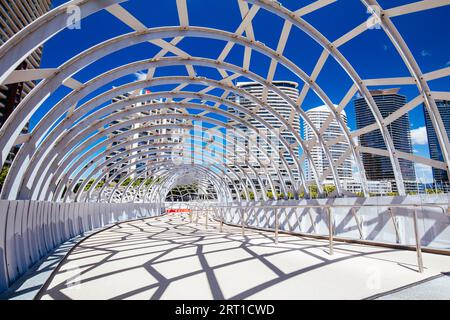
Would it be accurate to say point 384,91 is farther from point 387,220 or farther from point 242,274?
point 242,274

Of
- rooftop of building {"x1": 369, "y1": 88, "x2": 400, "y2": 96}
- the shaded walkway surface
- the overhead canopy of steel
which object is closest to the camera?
the shaded walkway surface

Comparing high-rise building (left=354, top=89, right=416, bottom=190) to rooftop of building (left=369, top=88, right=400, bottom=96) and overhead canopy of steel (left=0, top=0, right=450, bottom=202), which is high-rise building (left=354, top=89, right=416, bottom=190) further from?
overhead canopy of steel (left=0, top=0, right=450, bottom=202)

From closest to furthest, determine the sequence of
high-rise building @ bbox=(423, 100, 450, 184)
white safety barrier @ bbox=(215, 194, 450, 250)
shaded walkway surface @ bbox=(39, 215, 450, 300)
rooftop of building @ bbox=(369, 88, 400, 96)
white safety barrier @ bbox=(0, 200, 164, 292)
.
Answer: shaded walkway surface @ bbox=(39, 215, 450, 300)
white safety barrier @ bbox=(0, 200, 164, 292)
white safety barrier @ bbox=(215, 194, 450, 250)
high-rise building @ bbox=(423, 100, 450, 184)
rooftop of building @ bbox=(369, 88, 400, 96)

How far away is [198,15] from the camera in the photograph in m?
8.71

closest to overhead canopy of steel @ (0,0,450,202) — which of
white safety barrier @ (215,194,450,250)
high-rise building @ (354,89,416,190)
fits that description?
high-rise building @ (354,89,416,190)

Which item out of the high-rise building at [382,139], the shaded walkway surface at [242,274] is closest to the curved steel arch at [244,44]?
the high-rise building at [382,139]

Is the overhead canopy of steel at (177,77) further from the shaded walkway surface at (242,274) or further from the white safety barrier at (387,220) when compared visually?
the shaded walkway surface at (242,274)

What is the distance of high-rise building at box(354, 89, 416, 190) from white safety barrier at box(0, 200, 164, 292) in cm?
1287

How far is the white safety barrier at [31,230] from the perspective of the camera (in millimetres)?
4707

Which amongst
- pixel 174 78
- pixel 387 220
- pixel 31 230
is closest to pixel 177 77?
pixel 174 78

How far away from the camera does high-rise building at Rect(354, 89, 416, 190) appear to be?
37.1 ft

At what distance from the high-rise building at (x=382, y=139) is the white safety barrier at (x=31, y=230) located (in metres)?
12.9
